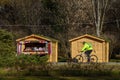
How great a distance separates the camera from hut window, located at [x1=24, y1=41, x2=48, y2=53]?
1416 inches

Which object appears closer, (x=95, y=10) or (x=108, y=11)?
(x=95, y=10)

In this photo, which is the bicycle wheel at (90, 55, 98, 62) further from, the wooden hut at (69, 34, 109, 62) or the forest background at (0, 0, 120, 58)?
the forest background at (0, 0, 120, 58)

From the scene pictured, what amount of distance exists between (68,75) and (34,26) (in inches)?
1623

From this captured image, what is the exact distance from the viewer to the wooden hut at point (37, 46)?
35.5 metres

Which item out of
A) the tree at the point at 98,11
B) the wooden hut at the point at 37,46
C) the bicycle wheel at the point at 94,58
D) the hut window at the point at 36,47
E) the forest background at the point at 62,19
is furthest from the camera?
the tree at the point at 98,11

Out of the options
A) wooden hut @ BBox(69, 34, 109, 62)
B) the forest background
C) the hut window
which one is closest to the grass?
the hut window

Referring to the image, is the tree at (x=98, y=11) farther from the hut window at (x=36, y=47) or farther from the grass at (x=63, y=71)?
the grass at (x=63, y=71)

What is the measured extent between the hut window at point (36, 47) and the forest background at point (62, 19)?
11753 millimetres

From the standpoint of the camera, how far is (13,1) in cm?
6469

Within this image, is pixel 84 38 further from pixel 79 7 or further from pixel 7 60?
pixel 79 7

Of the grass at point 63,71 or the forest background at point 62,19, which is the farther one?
the forest background at point 62,19

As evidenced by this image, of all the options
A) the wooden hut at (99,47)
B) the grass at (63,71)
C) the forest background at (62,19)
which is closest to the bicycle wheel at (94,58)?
the wooden hut at (99,47)

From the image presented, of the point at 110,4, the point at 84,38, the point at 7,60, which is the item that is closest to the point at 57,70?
the point at 7,60

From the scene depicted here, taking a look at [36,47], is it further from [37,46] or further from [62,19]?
→ [62,19]
